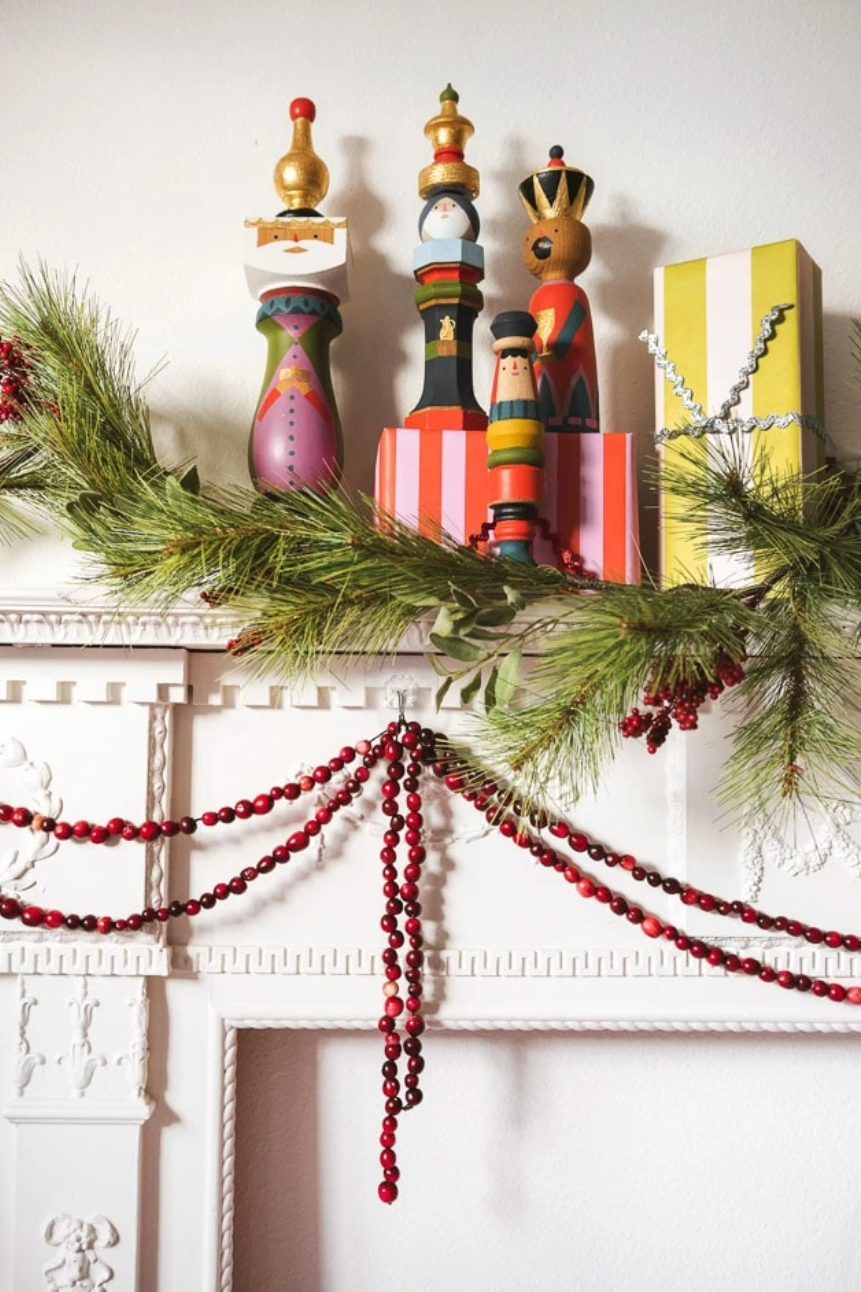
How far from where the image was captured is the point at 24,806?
772mm

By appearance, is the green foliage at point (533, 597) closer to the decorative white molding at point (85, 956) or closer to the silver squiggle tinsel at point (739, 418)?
the silver squiggle tinsel at point (739, 418)

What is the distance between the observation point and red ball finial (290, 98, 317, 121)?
A: 821 millimetres

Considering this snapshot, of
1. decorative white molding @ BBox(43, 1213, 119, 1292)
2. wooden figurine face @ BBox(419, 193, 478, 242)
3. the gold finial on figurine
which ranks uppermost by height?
the gold finial on figurine

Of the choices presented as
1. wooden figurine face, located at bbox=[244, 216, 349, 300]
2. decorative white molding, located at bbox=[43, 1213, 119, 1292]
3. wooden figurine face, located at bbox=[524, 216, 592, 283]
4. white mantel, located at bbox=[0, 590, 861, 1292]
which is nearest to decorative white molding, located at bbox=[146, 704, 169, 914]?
white mantel, located at bbox=[0, 590, 861, 1292]

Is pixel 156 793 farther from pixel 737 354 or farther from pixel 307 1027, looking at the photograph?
pixel 737 354

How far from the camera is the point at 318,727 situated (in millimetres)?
792

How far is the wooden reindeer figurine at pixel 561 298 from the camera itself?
30.4 inches

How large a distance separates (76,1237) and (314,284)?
72cm

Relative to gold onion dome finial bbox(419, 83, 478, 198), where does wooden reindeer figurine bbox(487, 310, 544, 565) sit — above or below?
below

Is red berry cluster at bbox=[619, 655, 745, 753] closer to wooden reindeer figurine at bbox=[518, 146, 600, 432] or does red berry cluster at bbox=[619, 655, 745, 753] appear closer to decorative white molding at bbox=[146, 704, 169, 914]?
wooden reindeer figurine at bbox=[518, 146, 600, 432]

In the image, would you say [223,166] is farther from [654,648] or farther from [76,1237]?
[76,1237]

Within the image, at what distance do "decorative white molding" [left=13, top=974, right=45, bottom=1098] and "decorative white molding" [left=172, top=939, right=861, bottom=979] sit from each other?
0.36 ft

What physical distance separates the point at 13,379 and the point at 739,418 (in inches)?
20.7

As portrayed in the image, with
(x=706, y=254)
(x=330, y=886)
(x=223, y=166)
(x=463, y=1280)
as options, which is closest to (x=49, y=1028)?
(x=330, y=886)
